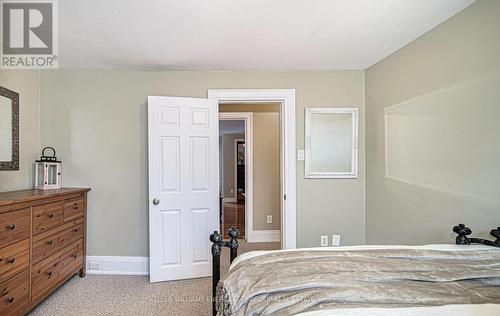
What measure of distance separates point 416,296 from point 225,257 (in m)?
2.88

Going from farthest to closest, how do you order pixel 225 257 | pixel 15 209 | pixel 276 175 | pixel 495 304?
pixel 276 175, pixel 225 257, pixel 15 209, pixel 495 304

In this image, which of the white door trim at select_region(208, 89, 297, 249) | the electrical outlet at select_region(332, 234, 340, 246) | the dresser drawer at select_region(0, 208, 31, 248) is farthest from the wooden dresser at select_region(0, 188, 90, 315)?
the electrical outlet at select_region(332, 234, 340, 246)

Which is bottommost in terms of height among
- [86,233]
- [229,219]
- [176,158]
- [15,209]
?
[229,219]

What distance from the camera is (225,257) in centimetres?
357

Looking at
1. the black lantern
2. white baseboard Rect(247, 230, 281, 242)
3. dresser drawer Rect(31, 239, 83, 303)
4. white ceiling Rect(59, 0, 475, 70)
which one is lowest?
white baseboard Rect(247, 230, 281, 242)

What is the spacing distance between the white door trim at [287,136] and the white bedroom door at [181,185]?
0.25 metres

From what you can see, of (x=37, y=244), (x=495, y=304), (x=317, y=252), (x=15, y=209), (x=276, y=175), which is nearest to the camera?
(x=495, y=304)

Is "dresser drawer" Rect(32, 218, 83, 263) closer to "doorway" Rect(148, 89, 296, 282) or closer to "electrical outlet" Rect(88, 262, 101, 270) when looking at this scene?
"electrical outlet" Rect(88, 262, 101, 270)

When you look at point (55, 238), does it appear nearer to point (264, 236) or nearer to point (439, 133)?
point (264, 236)

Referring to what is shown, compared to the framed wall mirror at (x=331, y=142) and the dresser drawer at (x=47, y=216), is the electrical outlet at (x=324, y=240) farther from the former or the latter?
the dresser drawer at (x=47, y=216)

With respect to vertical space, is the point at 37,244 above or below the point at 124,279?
above

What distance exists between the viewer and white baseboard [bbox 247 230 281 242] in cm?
434

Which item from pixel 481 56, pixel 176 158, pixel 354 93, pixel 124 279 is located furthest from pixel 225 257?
pixel 481 56

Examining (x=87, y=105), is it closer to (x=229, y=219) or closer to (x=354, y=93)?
(x=354, y=93)
